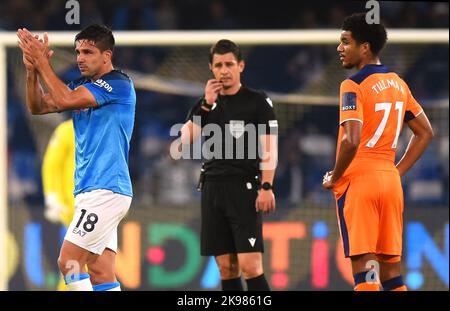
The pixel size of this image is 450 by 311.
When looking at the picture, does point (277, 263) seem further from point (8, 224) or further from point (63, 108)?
point (63, 108)

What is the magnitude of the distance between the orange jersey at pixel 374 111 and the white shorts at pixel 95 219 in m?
1.25

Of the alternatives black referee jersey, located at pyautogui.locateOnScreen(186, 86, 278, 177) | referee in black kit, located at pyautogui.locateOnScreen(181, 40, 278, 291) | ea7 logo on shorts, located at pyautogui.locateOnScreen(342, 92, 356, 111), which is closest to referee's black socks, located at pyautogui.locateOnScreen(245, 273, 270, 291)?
referee in black kit, located at pyautogui.locateOnScreen(181, 40, 278, 291)

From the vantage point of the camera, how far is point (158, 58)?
9.38 metres

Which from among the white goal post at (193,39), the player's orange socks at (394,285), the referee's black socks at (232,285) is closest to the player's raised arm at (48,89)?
the referee's black socks at (232,285)

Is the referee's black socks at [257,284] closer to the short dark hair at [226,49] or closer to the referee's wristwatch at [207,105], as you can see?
the referee's wristwatch at [207,105]

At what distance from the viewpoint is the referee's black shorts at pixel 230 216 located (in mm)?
5883

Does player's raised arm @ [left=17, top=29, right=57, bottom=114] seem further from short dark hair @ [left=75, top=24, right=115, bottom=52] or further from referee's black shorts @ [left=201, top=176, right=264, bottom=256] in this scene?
referee's black shorts @ [left=201, top=176, right=264, bottom=256]

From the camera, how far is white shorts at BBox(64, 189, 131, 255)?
494cm

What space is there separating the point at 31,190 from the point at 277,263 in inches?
98.5

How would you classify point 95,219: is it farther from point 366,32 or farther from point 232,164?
point 366,32

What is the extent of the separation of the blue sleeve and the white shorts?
491 mm

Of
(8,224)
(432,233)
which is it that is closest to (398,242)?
(432,233)

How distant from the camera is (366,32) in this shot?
4969 mm

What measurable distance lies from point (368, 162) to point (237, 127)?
1.25 metres
